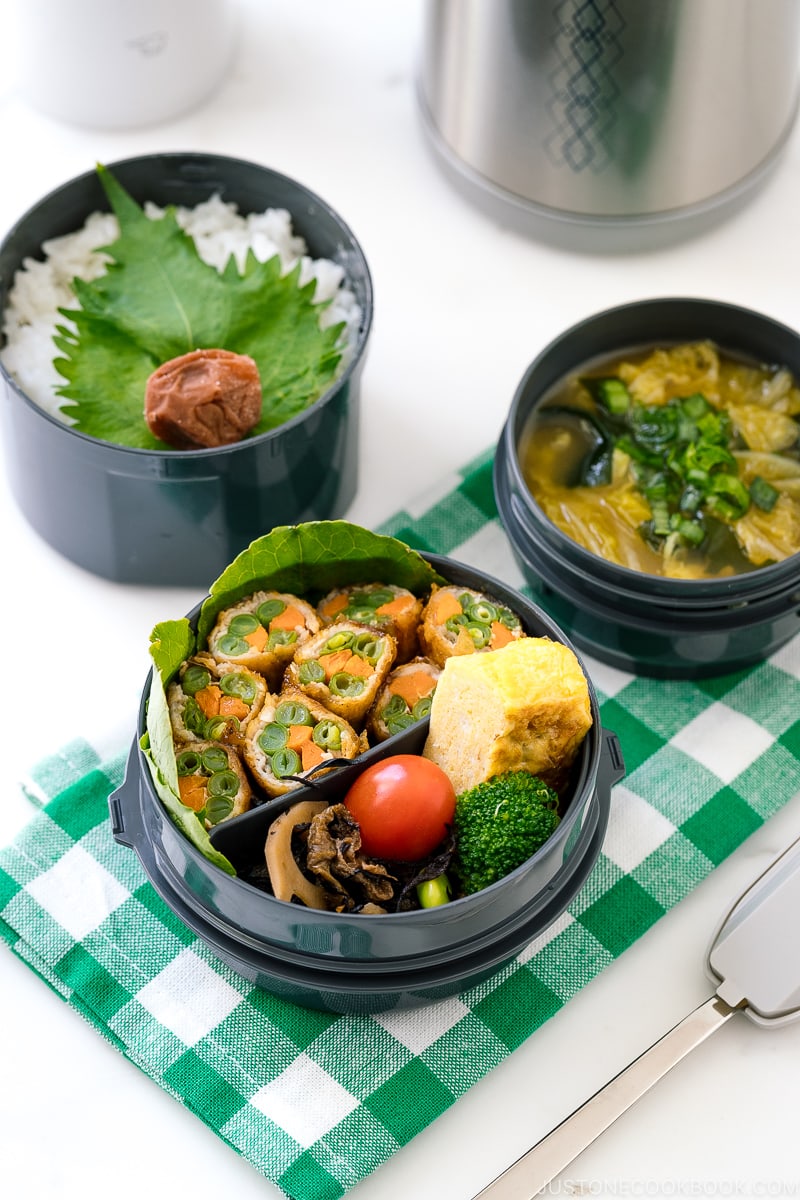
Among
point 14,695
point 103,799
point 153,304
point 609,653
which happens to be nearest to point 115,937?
point 103,799

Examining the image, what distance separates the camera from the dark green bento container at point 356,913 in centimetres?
Answer: 186

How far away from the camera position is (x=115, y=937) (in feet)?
7.13

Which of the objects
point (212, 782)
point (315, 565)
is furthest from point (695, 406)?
point (212, 782)

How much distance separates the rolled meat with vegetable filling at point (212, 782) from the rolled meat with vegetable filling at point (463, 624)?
1.10 feet

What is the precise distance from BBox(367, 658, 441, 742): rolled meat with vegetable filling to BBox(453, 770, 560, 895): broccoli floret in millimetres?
199

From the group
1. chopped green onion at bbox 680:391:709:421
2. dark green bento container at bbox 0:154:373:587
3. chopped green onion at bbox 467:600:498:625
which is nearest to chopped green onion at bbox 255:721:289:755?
chopped green onion at bbox 467:600:498:625

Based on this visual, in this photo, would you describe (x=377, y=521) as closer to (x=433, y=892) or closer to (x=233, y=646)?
(x=233, y=646)

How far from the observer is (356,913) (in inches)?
73.9

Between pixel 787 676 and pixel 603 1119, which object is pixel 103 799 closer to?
pixel 603 1119

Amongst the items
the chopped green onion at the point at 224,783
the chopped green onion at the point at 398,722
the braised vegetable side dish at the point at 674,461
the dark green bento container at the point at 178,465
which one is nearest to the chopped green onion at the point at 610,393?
the braised vegetable side dish at the point at 674,461

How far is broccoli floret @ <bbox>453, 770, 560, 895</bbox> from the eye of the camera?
6.17 feet

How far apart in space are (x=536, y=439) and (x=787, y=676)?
0.60m

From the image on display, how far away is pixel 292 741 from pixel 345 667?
140 millimetres

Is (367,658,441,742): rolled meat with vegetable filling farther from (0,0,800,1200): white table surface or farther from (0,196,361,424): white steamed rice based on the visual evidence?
(0,196,361,424): white steamed rice
